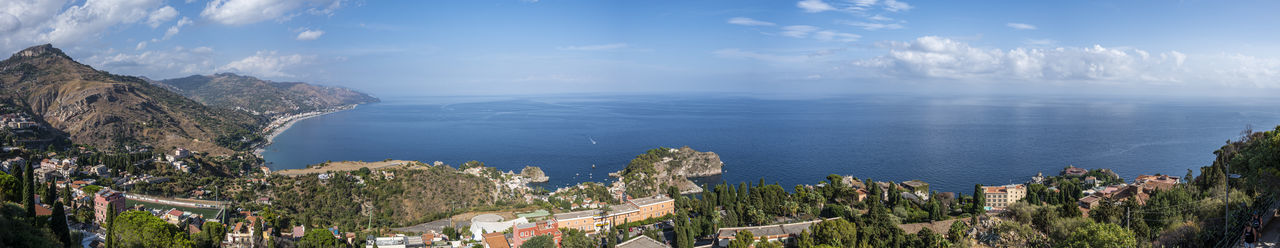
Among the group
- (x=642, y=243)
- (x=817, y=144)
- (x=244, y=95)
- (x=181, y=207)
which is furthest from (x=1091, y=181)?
(x=244, y=95)

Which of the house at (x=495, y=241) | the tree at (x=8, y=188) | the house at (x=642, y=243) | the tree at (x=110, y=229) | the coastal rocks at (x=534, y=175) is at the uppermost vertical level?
the tree at (x=8, y=188)

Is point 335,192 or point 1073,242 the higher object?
point 1073,242

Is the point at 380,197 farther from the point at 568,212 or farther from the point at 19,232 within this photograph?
the point at 19,232

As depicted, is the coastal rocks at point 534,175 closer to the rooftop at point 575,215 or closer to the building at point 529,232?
the rooftop at point 575,215

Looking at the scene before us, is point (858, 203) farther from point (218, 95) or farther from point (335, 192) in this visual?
point (218, 95)

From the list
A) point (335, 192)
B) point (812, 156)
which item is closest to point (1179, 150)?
point (812, 156)

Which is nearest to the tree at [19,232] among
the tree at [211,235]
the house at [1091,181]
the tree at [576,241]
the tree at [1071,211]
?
the tree at [211,235]

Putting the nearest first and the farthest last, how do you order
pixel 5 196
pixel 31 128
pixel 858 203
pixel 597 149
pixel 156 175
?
pixel 5 196 < pixel 858 203 < pixel 156 175 < pixel 31 128 < pixel 597 149
